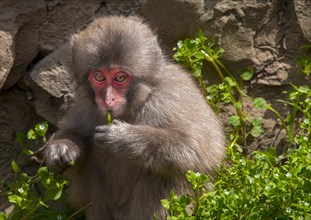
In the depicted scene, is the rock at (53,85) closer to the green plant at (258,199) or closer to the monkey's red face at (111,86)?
the monkey's red face at (111,86)

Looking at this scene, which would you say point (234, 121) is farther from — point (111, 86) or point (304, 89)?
point (111, 86)

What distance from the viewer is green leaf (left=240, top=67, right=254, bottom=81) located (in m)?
6.43

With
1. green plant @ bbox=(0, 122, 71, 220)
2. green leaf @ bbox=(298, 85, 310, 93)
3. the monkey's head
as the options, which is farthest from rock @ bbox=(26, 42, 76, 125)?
green leaf @ bbox=(298, 85, 310, 93)

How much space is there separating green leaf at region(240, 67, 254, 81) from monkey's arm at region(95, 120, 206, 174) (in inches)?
50.8

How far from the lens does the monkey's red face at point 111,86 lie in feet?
17.3

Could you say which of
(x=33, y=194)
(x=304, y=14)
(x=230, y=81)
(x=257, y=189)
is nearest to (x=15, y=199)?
(x=33, y=194)

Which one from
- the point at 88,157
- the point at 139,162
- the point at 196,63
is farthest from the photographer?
the point at 196,63

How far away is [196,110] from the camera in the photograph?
219 inches

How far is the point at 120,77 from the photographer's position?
210 inches

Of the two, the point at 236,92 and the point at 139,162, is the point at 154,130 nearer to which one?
the point at 139,162

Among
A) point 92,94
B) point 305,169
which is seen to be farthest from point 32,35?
point 305,169

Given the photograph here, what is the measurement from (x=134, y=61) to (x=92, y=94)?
0.39m

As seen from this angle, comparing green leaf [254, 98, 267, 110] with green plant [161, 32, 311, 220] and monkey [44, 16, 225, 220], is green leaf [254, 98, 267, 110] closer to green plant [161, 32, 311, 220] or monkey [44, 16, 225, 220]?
green plant [161, 32, 311, 220]

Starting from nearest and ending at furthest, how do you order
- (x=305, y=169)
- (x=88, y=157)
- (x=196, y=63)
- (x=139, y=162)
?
(x=305, y=169)
(x=139, y=162)
(x=88, y=157)
(x=196, y=63)
